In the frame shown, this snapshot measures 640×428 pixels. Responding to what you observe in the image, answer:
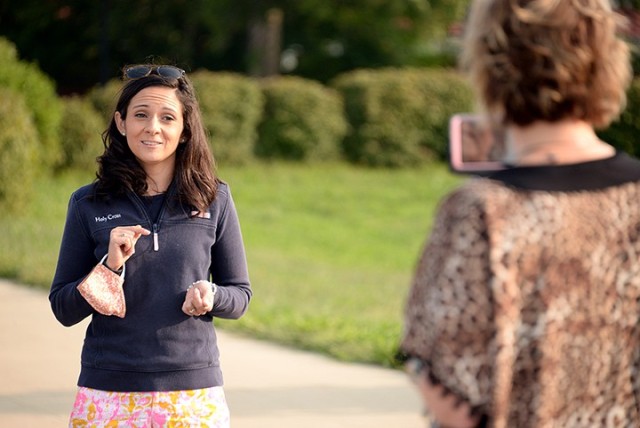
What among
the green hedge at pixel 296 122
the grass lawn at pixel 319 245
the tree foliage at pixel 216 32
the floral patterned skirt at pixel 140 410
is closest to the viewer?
the floral patterned skirt at pixel 140 410

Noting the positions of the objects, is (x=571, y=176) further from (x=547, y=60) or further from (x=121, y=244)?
(x=121, y=244)

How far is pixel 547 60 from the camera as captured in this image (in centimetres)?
199

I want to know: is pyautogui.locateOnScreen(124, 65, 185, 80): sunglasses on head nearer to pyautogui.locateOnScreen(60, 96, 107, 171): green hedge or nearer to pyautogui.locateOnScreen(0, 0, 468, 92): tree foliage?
pyautogui.locateOnScreen(60, 96, 107, 171): green hedge

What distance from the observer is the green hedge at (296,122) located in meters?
21.0

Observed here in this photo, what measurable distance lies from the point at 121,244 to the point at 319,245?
40.3 ft

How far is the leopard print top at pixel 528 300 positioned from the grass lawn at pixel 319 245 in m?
5.43

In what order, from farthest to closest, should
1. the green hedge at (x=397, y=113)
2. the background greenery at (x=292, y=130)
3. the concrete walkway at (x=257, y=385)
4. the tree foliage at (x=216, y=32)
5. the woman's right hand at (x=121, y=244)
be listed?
the tree foliage at (x=216, y=32)
the green hedge at (x=397, y=113)
the background greenery at (x=292, y=130)
the concrete walkway at (x=257, y=385)
the woman's right hand at (x=121, y=244)

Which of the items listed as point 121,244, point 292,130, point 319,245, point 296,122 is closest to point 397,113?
point 296,122

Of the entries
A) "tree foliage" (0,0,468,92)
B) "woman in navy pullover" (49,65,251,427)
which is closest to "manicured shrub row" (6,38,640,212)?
"tree foliage" (0,0,468,92)

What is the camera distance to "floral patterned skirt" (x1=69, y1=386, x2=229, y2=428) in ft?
10.6

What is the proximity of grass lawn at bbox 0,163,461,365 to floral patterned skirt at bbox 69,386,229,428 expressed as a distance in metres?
4.22

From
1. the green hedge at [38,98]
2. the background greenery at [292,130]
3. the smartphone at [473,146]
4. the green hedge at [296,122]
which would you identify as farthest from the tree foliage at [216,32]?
the smartphone at [473,146]

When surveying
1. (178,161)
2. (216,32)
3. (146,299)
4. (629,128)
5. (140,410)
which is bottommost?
(140,410)

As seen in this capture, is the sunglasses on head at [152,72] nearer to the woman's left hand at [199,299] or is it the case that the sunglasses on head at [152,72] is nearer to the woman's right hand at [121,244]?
the woman's right hand at [121,244]
